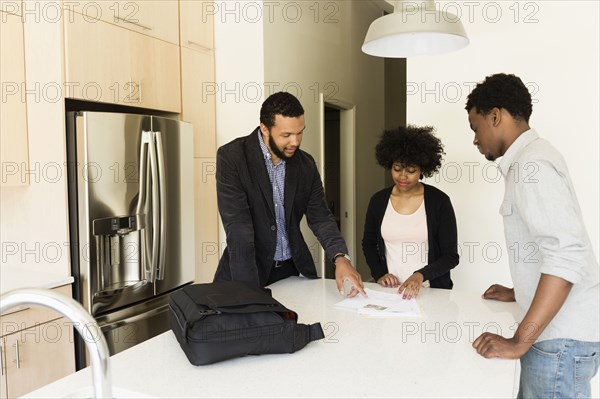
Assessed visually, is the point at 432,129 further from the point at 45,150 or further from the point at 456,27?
the point at 45,150

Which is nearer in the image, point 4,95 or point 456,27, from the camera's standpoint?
point 456,27

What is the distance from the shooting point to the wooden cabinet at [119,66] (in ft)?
8.10

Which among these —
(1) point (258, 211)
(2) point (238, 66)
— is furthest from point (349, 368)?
(2) point (238, 66)

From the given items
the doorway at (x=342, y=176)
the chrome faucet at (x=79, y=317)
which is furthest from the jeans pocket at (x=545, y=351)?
the doorway at (x=342, y=176)

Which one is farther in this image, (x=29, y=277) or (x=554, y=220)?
(x=29, y=277)

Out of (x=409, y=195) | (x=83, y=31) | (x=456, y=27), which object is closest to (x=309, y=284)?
(x=409, y=195)

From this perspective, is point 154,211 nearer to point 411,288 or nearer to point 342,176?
point 411,288

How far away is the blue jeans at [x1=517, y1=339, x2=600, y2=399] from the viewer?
55.1 inches

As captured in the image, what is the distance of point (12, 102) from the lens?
2406 mm

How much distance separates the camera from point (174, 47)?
3.12 m

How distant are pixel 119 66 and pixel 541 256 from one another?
2223mm

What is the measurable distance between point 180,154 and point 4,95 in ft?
3.02

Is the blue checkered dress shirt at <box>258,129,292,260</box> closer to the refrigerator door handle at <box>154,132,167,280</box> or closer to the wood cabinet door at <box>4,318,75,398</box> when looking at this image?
the refrigerator door handle at <box>154,132,167,280</box>

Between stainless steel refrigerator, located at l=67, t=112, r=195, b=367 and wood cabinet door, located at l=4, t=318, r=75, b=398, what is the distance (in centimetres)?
14
